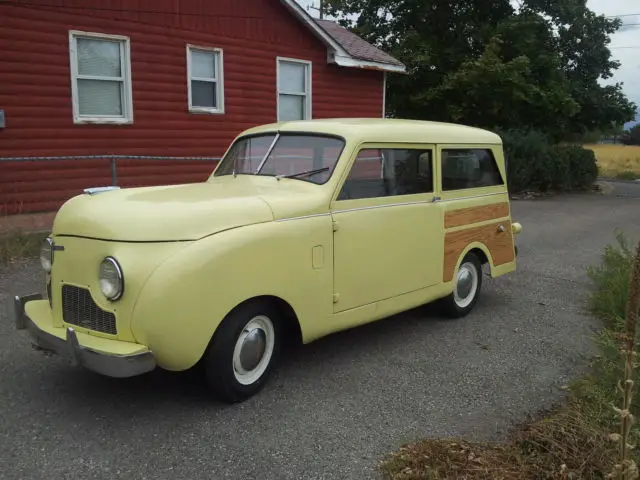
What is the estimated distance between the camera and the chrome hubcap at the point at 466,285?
5.44 meters

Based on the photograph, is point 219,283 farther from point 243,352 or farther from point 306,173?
point 306,173

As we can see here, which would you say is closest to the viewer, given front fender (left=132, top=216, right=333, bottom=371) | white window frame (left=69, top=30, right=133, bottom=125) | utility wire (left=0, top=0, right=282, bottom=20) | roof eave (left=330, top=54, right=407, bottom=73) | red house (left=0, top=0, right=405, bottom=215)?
front fender (left=132, top=216, right=333, bottom=371)

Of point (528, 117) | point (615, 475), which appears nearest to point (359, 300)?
point (615, 475)

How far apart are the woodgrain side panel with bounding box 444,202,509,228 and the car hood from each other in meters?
1.93

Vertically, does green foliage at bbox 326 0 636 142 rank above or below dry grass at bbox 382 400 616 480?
above

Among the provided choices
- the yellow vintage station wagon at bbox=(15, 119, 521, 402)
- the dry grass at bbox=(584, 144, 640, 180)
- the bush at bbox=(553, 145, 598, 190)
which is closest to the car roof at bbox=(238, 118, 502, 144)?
the yellow vintage station wagon at bbox=(15, 119, 521, 402)

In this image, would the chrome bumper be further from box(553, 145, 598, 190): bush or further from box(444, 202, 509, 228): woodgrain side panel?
box(553, 145, 598, 190): bush

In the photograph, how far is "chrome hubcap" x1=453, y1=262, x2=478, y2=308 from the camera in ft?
17.9

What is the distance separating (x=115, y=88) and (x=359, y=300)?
783 centimetres

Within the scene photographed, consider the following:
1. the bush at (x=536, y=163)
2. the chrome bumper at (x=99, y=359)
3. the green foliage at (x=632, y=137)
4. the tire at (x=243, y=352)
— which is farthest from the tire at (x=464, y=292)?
the green foliage at (x=632, y=137)

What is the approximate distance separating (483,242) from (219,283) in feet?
10.0

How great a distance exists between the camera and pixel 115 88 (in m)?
10.4

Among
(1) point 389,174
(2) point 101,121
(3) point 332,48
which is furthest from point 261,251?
(3) point 332,48

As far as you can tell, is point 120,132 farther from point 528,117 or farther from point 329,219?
point 528,117
